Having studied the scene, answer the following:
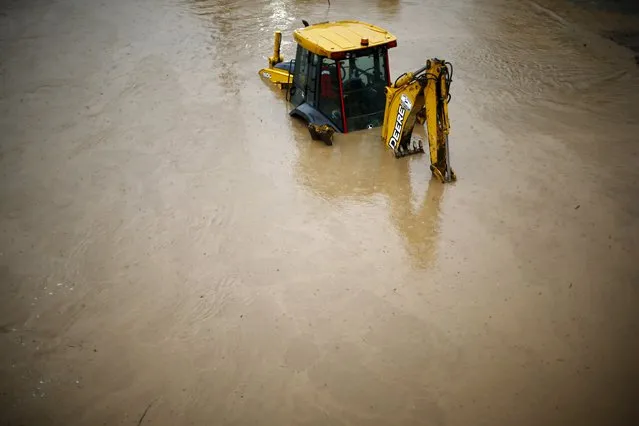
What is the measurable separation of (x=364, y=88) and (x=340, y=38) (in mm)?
849

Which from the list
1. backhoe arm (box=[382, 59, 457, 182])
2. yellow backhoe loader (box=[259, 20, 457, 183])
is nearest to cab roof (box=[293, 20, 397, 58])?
yellow backhoe loader (box=[259, 20, 457, 183])

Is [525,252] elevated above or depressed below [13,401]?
above

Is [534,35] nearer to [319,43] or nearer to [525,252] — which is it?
[319,43]

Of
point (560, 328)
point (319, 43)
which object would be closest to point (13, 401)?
point (560, 328)

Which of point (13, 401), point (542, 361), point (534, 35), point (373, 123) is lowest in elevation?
point (13, 401)

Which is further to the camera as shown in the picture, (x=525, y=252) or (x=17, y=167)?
(x=17, y=167)

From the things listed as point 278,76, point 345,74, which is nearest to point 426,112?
point 345,74

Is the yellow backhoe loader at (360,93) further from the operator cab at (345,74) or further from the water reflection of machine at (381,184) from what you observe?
the water reflection of machine at (381,184)

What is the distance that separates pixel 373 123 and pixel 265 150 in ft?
6.04

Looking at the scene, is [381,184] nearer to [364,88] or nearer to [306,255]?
[364,88]

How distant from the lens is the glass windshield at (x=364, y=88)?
756 centimetres

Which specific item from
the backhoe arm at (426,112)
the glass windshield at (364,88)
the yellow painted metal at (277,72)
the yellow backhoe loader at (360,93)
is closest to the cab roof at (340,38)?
the yellow backhoe loader at (360,93)

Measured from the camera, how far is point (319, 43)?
7.43 meters

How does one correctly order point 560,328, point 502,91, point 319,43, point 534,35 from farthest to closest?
point 534,35 < point 502,91 < point 319,43 < point 560,328
